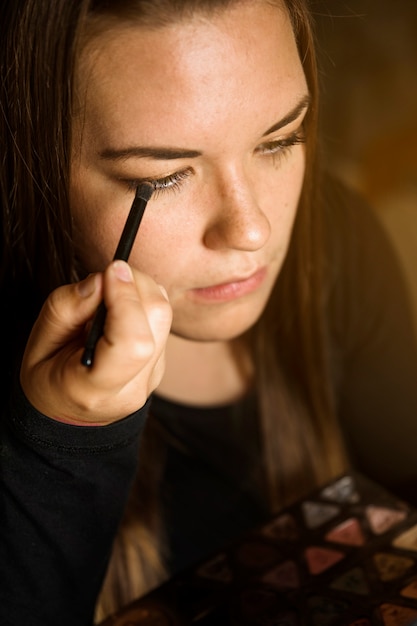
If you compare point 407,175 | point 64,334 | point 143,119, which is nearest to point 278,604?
point 64,334

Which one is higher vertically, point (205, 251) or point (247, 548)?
point (205, 251)

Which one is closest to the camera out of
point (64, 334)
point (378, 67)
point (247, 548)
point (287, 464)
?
point (64, 334)

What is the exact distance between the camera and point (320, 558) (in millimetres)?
561

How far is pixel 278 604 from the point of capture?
524 millimetres

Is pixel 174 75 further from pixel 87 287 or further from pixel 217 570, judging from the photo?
pixel 217 570

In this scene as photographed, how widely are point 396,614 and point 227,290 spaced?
27 cm

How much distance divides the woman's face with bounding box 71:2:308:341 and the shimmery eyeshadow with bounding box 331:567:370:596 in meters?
0.23

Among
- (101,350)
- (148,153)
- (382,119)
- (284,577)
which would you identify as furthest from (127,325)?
(382,119)

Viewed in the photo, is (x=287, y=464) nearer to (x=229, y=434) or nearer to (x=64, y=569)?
(x=229, y=434)

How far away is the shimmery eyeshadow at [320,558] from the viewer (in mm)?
550

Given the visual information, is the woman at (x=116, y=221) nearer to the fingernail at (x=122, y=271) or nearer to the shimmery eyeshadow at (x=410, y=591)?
the fingernail at (x=122, y=271)

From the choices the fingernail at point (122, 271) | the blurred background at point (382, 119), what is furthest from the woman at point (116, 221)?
→ the blurred background at point (382, 119)

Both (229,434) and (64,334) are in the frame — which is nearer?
(64,334)

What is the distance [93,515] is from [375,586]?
0.21m
